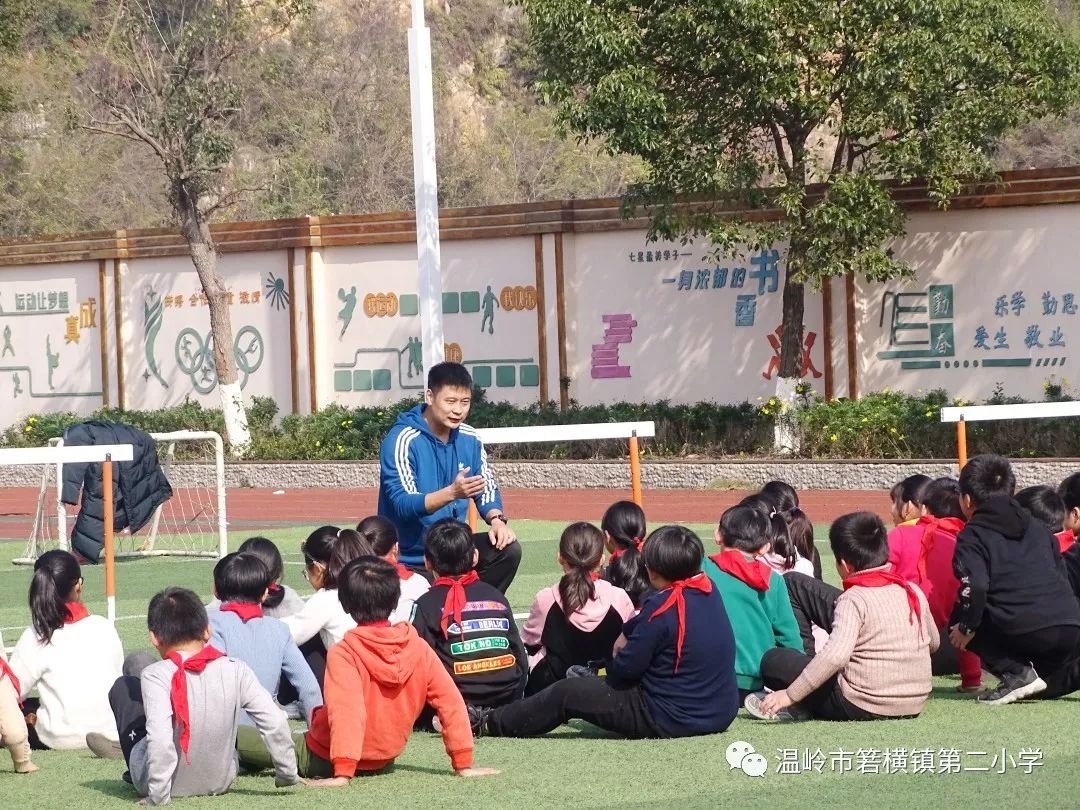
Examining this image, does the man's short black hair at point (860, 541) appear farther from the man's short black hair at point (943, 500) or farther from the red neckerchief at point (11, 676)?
the red neckerchief at point (11, 676)

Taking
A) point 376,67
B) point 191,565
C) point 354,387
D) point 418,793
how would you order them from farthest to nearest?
point 376,67 → point 354,387 → point 191,565 → point 418,793

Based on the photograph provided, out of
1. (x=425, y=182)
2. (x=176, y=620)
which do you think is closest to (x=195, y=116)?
(x=425, y=182)

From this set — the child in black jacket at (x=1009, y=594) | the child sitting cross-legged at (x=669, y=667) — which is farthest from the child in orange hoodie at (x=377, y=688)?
the child in black jacket at (x=1009, y=594)

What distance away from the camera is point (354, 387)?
89.3 ft

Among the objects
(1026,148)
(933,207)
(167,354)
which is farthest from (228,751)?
(1026,148)

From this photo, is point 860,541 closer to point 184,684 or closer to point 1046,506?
point 1046,506

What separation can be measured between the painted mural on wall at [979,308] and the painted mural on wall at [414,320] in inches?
211

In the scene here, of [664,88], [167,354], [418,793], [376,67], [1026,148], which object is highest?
[376,67]

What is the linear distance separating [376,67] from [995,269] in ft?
101

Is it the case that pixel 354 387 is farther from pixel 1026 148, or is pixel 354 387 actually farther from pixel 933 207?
pixel 1026 148

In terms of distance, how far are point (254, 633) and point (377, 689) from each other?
0.71 m

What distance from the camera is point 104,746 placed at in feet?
23.1

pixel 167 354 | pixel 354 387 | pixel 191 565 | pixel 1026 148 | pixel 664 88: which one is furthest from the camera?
pixel 1026 148

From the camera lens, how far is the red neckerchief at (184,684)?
5.93 meters
